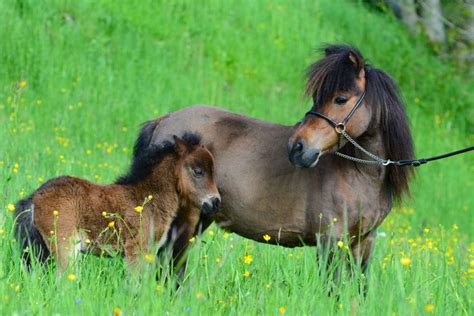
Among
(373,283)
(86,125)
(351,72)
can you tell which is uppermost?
(351,72)

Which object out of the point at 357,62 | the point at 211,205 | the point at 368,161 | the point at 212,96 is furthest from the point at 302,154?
the point at 212,96

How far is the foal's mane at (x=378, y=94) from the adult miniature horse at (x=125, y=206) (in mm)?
965

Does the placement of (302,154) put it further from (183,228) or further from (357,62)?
(183,228)

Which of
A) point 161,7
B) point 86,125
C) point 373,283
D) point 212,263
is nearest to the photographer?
point 373,283

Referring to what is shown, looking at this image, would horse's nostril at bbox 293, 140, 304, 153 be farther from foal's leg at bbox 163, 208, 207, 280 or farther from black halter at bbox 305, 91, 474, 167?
foal's leg at bbox 163, 208, 207, 280

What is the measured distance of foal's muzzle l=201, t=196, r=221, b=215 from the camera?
6.76 m

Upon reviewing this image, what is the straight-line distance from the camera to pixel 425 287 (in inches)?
243

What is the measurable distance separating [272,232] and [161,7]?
11.9m

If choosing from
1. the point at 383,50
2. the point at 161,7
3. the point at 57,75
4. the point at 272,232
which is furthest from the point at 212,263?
the point at 383,50

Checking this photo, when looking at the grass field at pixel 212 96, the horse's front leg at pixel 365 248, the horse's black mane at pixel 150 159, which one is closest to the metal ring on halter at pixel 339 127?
the horse's front leg at pixel 365 248

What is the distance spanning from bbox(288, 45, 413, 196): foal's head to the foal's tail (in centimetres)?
181

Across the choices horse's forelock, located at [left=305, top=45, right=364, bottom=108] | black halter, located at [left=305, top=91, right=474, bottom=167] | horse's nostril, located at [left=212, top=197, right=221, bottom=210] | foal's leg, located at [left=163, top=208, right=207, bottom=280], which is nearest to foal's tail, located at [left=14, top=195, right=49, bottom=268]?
foal's leg, located at [left=163, top=208, right=207, bottom=280]

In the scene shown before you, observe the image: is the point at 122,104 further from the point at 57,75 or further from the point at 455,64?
the point at 455,64

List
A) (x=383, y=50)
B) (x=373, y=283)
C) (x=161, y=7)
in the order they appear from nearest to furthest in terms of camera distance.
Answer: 1. (x=373, y=283)
2. (x=161, y=7)
3. (x=383, y=50)
